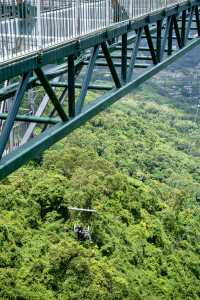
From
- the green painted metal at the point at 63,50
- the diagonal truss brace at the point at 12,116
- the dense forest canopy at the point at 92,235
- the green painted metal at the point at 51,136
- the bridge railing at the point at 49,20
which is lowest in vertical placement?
the dense forest canopy at the point at 92,235

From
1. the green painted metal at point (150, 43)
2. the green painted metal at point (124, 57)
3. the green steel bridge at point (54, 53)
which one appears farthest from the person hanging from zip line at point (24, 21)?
the green painted metal at point (150, 43)

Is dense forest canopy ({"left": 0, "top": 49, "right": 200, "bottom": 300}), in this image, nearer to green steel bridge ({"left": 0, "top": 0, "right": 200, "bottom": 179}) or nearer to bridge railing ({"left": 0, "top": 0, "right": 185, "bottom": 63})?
green steel bridge ({"left": 0, "top": 0, "right": 200, "bottom": 179})

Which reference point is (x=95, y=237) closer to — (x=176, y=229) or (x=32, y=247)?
(x=32, y=247)

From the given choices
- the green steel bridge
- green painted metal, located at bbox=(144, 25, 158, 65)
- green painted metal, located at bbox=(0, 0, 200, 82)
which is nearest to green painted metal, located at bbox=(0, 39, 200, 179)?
the green steel bridge

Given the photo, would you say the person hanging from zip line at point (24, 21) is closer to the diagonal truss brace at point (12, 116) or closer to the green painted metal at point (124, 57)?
the diagonal truss brace at point (12, 116)

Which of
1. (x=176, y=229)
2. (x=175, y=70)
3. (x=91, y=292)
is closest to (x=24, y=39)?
(x=91, y=292)

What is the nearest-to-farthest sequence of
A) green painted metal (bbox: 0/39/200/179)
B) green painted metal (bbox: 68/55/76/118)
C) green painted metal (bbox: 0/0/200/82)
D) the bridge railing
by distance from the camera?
1. green painted metal (bbox: 0/0/200/82)
2. green painted metal (bbox: 0/39/200/179)
3. the bridge railing
4. green painted metal (bbox: 68/55/76/118)

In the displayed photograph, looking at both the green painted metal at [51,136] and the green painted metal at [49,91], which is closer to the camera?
the green painted metal at [51,136]

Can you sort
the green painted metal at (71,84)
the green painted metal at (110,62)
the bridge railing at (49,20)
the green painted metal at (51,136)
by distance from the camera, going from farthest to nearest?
1. the green painted metal at (110,62)
2. the green painted metal at (71,84)
3. the bridge railing at (49,20)
4. the green painted metal at (51,136)

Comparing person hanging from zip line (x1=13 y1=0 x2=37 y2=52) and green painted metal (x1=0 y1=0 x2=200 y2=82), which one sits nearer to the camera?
green painted metal (x1=0 y1=0 x2=200 y2=82)
